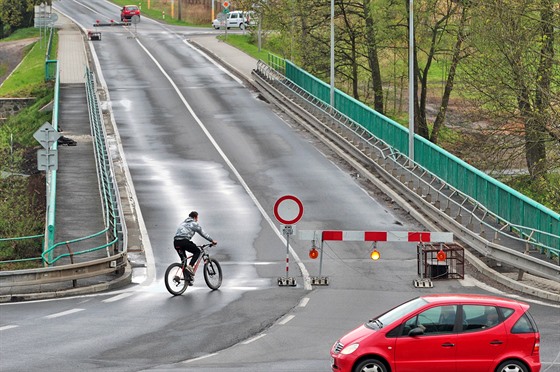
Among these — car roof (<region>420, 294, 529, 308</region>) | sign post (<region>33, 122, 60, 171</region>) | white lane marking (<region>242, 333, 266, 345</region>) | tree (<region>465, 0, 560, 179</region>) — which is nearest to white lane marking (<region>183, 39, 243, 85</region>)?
tree (<region>465, 0, 560, 179</region>)

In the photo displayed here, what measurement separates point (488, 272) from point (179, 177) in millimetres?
14925

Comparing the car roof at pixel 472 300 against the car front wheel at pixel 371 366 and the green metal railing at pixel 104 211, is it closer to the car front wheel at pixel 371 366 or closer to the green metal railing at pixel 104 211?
the car front wheel at pixel 371 366

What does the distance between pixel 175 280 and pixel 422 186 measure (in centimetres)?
1400

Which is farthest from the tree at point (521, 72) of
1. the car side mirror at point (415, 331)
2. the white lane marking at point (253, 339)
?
the car side mirror at point (415, 331)

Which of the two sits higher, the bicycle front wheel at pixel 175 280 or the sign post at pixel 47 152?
the sign post at pixel 47 152

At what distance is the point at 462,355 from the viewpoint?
14.9 m

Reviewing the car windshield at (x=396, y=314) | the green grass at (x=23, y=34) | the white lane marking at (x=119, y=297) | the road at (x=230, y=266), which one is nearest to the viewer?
the car windshield at (x=396, y=314)

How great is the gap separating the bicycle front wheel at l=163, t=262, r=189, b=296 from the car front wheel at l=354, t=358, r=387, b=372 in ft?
Result: 28.6

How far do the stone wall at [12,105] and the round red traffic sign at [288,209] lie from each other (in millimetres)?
39328

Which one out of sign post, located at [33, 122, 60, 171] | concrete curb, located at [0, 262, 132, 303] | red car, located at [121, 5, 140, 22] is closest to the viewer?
concrete curb, located at [0, 262, 132, 303]

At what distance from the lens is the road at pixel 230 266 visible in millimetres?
17469

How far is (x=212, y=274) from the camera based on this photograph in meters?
23.8

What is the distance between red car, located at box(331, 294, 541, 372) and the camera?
48.6ft

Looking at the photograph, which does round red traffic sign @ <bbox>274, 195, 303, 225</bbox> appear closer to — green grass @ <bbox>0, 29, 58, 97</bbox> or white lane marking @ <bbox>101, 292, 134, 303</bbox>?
white lane marking @ <bbox>101, 292, 134, 303</bbox>
